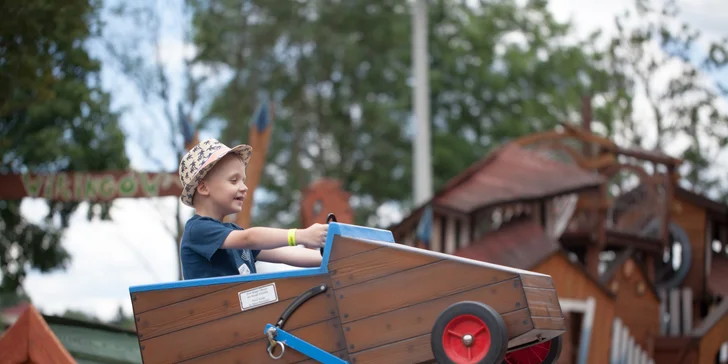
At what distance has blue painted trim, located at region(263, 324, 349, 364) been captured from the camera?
3.58m

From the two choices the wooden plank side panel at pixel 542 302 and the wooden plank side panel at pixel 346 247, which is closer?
the wooden plank side panel at pixel 542 302

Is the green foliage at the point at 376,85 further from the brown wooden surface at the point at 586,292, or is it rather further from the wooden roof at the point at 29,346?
the wooden roof at the point at 29,346

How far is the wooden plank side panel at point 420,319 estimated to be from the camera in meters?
3.30

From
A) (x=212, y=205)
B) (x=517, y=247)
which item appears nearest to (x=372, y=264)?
(x=212, y=205)

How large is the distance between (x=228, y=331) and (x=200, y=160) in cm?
67

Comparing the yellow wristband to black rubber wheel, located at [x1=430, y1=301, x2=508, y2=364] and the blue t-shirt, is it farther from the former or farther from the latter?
black rubber wheel, located at [x1=430, y1=301, x2=508, y2=364]

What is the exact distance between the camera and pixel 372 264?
11.6 ft

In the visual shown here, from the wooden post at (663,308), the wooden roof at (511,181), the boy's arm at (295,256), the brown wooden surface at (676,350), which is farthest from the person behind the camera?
the wooden post at (663,308)

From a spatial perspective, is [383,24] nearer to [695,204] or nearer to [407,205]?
[407,205]

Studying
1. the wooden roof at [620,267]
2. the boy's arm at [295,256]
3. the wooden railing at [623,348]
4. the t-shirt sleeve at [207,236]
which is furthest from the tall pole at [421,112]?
the t-shirt sleeve at [207,236]

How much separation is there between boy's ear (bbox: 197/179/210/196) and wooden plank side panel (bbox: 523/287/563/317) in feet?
4.42

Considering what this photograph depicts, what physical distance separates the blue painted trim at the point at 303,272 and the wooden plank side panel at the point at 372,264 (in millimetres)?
55

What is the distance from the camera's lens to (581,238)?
1346 centimetres

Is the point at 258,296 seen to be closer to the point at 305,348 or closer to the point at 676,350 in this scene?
the point at 305,348
